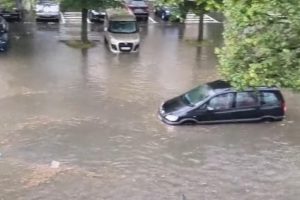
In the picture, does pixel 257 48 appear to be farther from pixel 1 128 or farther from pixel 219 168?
pixel 1 128

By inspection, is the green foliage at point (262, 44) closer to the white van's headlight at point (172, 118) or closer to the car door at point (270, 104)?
the white van's headlight at point (172, 118)

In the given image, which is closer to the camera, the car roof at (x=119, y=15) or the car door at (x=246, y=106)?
the car door at (x=246, y=106)

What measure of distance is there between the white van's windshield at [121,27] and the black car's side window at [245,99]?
11712 mm

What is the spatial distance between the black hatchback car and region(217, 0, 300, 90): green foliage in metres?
6.34

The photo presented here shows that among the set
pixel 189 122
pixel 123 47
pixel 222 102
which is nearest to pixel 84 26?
pixel 123 47

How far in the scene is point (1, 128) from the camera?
1828 centimetres

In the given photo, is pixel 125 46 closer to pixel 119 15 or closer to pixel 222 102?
pixel 119 15

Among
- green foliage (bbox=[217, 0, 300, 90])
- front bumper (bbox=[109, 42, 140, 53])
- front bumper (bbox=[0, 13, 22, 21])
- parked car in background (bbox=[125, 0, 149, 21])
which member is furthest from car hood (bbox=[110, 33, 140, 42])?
green foliage (bbox=[217, 0, 300, 90])

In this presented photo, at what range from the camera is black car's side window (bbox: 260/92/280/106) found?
19.2 metres

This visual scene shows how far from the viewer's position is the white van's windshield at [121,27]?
97.0ft

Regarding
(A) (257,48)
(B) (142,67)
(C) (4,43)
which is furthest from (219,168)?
(C) (4,43)

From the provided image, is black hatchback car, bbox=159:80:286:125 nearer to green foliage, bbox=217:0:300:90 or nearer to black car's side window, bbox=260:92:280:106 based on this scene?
Answer: black car's side window, bbox=260:92:280:106

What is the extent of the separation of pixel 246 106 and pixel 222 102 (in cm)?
82

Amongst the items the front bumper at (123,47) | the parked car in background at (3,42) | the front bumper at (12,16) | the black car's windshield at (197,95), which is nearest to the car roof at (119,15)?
the front bumper at (123,47)
